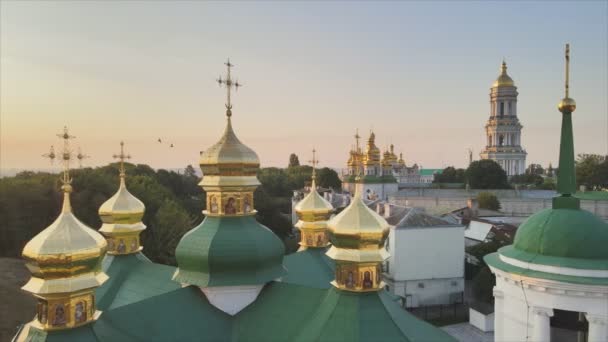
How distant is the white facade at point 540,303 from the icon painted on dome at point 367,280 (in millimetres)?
1954

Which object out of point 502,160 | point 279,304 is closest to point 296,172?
point 502,160

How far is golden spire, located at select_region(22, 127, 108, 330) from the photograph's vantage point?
22.5 ft

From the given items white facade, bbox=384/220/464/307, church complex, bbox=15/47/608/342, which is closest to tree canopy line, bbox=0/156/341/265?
white facade, bbox=384/220/464/307

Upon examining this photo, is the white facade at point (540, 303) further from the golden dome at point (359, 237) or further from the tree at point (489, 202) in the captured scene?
the tree at point (489, 202)

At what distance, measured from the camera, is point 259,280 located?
9.27 metres

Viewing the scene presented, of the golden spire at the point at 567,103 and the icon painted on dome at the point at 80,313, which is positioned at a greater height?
the golden spire at the point at 567,103

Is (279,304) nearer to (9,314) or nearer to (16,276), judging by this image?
(9,314)

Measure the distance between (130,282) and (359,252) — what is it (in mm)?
6601

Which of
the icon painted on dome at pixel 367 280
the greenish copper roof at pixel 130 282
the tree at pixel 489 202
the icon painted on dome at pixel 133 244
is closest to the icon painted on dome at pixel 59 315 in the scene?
A: the greenish copper roof at pixel 130 282

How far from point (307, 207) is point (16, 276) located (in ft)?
59.8

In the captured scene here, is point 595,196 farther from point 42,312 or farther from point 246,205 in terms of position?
point 42,312

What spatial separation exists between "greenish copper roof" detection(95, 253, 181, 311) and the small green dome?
737 centimetres

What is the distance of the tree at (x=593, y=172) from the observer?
48.3m

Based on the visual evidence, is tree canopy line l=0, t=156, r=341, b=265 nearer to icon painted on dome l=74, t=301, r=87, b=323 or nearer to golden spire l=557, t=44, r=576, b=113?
icon painted on dome l=74, t=301, r=87, b=323
